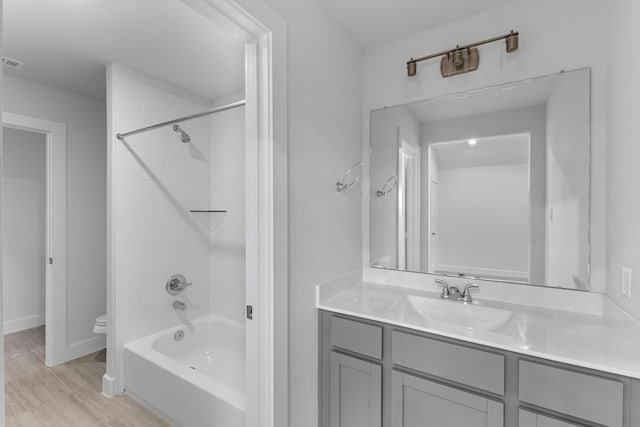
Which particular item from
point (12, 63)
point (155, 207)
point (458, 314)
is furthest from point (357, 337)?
point (12, 63)

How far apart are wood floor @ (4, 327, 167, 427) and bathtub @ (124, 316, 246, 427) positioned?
12 centimetres

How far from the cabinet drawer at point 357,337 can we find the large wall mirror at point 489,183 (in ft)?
2.12

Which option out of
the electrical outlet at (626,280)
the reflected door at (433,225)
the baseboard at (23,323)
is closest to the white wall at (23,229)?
the baseboard at (23,323)

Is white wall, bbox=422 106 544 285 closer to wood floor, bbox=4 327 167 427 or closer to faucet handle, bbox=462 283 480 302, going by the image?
faucet handle, bbox=462 283 480 302

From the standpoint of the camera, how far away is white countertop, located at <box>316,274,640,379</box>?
1133mm

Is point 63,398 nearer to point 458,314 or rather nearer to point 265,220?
point 265,220

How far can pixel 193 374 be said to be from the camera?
1952mm

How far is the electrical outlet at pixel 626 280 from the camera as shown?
1277mm

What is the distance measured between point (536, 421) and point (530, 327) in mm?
382

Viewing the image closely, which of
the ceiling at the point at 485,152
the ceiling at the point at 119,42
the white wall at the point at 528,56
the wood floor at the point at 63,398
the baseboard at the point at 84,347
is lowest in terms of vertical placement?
the wood floor at the point at 63,398

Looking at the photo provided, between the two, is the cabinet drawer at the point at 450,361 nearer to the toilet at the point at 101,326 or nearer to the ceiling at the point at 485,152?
the ceiling at the point at 485,152

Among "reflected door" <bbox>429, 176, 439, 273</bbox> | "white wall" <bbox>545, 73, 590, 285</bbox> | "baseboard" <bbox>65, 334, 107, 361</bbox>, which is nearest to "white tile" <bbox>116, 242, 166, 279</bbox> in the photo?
"baseboard" <bbox>65, 334, 107, 361</bbox>

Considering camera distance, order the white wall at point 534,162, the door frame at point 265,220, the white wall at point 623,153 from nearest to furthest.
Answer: the white wall at point 623,153, the door frame at point 265,220, the white wall at point 534,162

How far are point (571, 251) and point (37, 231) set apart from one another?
5.28m
